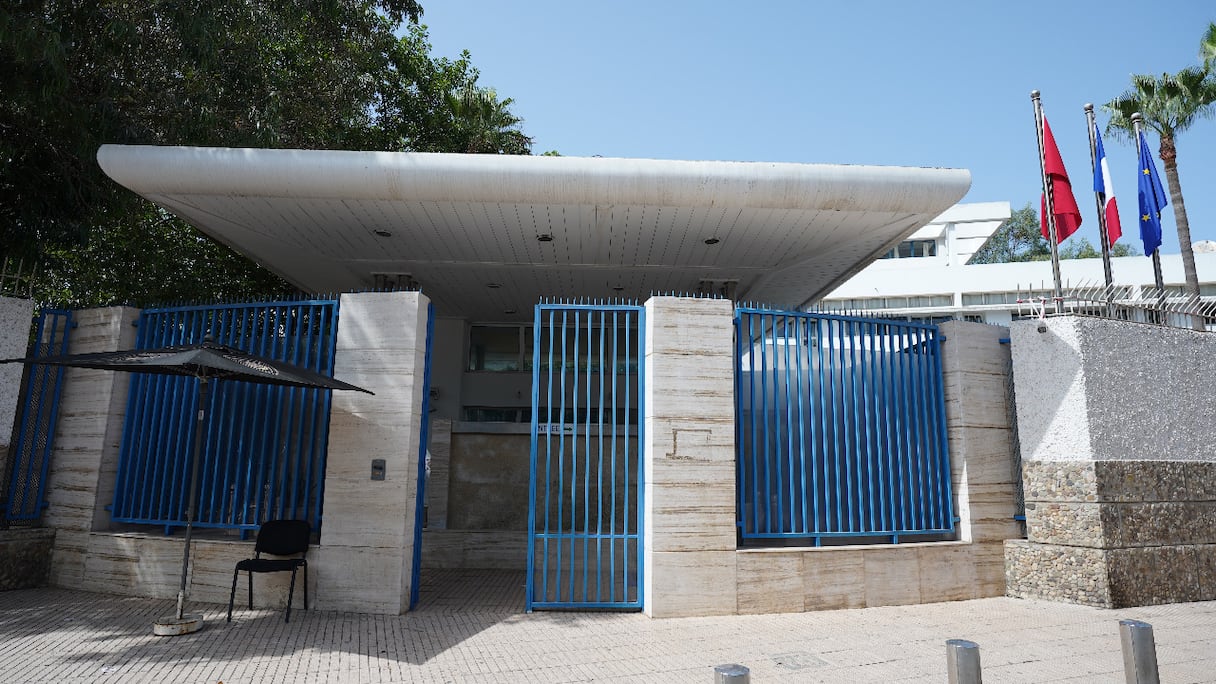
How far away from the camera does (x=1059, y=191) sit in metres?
8.80

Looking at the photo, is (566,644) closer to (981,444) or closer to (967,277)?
(981,444)

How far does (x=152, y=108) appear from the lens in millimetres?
10297

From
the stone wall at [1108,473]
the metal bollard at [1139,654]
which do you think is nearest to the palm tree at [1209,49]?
the stone wall at [1108,473]

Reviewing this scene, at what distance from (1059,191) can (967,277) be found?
26.1 m

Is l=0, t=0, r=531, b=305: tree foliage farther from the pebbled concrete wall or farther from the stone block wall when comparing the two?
the stone block wall

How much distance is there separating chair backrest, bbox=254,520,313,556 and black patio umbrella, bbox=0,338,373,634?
67 centimetres

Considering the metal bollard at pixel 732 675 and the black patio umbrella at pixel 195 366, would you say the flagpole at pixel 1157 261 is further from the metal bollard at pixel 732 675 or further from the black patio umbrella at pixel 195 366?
the black patio umbrella at pixel 195 366

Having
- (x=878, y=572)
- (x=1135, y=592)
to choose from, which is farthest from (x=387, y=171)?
(x=1135, y=592)

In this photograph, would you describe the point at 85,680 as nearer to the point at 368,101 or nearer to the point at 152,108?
the point at 152,108

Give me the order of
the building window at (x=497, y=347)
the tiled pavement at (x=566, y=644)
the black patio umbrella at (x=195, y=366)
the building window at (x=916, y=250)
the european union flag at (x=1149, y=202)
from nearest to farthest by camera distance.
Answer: the tiled pavement at (x=566, y=644) → the black patio umbrella at (x=195, y=366) → the european union flag at (x=1149, y=202) → the building window at (x=497, y=347) → the building window at (x=916, y=250)

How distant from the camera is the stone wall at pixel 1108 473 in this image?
7358mm

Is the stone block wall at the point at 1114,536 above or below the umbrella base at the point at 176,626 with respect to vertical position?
above

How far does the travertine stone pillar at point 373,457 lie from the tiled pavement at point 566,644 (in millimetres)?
347

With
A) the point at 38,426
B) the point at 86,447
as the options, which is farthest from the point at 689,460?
the point at 38,426
